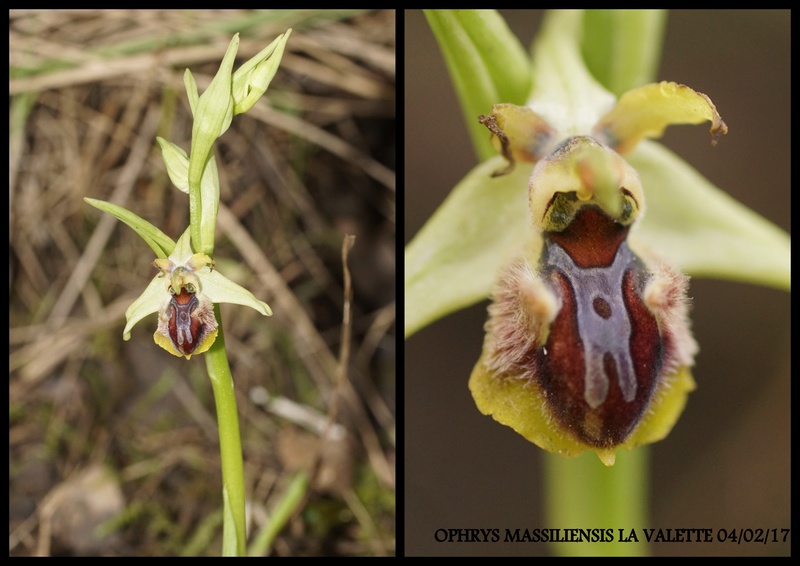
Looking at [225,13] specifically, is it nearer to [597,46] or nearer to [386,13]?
[386,13]

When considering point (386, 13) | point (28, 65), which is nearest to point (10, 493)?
point (28, 65)

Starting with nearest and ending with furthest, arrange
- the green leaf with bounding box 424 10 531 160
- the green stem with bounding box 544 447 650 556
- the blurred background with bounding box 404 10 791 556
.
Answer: the green leaf with bounding box 424 10 531 160
the green stem with bounding box 544 447 650 556
the blurred background with bounding box 404 10 791 556

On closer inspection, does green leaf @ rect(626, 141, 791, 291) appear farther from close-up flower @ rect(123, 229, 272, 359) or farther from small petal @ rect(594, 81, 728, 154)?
close-up flower @ rect(123, 229, 272, 359)

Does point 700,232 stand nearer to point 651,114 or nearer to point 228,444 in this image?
point 651,114

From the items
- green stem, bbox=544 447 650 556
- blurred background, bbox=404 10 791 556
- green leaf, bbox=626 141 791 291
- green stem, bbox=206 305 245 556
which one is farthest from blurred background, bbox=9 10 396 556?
green leaf, bbox=626 141 791 291

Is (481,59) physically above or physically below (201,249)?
above

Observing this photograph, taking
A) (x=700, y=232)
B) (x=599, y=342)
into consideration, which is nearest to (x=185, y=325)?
(x=599, y=342)
